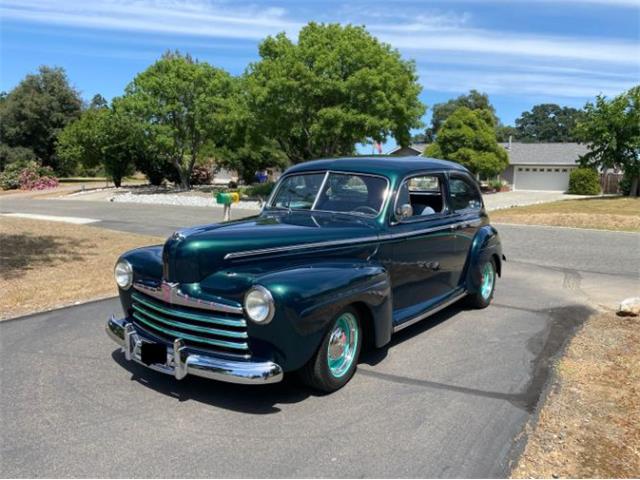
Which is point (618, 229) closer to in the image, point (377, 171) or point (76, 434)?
point (377, 171)

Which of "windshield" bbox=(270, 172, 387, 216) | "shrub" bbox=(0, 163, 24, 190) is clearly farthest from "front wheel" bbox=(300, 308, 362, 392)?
"shrub" bbox=(0, 163, 24, 190)

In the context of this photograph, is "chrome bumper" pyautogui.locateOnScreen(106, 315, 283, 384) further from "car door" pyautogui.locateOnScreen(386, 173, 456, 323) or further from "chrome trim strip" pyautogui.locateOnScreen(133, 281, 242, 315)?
"car door" pyautogui.locateOnScreen(386, 173, 456, 323)

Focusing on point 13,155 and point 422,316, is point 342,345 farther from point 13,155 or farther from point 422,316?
point 13,155

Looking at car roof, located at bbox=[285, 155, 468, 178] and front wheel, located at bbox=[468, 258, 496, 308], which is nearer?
car roof, located at bbox=[285, 155, 468, 178]

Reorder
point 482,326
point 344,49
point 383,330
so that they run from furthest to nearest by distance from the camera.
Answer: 1. point 344,49
2. point 482,326
3. point 383,330

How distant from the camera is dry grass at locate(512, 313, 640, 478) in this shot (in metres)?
3.26

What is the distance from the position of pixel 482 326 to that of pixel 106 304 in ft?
14.9

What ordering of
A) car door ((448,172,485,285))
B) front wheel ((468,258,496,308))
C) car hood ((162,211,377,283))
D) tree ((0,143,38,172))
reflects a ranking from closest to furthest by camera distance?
1. car hood ((162,211,377,283))
2. car door ((448,172,485,285))
3. front wheel ((468,258,496,308))
4. tree ((0,143,38,172))

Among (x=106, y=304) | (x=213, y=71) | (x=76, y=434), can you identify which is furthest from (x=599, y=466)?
(x=213, y=71)

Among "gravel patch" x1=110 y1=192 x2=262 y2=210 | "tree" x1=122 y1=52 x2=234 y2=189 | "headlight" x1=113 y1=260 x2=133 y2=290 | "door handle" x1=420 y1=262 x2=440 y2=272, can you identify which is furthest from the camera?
"tree" x1=122 y1=52 x2=234 y2=189

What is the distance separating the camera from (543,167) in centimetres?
4684

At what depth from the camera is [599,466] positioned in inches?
128

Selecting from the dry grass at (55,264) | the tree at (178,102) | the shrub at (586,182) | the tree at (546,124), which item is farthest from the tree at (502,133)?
the dry grass at (55,264)

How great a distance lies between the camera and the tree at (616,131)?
2945 cm
